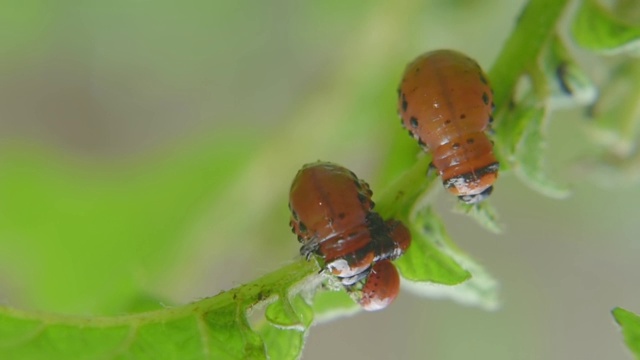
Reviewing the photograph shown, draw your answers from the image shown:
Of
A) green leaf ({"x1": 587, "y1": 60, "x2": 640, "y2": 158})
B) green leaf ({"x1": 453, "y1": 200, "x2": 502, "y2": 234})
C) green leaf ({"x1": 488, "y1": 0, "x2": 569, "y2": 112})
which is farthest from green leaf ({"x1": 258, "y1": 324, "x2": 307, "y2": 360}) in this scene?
green leaf ({"x1": 587, "y1": 60, "x2": 640, "y2": 158})

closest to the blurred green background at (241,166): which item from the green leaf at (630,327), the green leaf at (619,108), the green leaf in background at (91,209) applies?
the green leaf in background at (91,209)

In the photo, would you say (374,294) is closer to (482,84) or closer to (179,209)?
(482,84)

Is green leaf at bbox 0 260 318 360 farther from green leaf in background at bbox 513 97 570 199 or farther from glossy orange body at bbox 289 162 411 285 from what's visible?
green leaf in background at bbox 513 97 570 199

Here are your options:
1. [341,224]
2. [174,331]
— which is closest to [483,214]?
[341,224]

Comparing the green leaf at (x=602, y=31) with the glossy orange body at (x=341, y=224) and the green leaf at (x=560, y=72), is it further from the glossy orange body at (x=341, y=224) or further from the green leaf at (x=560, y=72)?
the glossy orange body at (x=341, y=224)

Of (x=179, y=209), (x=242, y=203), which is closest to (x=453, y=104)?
(x=242, y=203)
